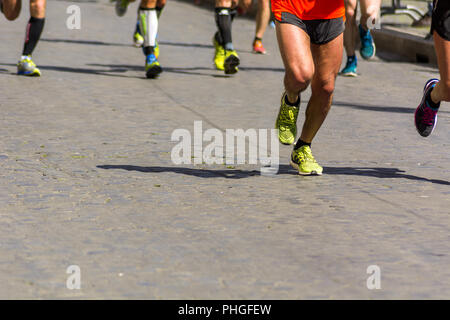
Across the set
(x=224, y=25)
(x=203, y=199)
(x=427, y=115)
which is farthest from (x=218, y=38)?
(x=203, y=199)

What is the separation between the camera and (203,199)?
6.32 meters

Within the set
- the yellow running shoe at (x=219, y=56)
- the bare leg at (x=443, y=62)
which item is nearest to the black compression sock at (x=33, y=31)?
the yellow running shoe at (x=219, y=56)

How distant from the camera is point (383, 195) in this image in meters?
6.55

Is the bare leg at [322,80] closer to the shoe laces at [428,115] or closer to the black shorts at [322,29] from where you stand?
the black shorts at [322,29]

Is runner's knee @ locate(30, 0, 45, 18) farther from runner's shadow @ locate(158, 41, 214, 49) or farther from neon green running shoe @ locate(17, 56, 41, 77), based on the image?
runner's shadow @ locate(158, 41, 214, 49)

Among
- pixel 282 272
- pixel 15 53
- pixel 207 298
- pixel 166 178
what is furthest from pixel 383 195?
pixel 15 53

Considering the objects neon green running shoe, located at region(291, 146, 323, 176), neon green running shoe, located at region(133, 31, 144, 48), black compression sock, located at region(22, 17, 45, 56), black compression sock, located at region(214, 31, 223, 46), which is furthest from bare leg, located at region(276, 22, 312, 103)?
neon green running shoe, located at region(133, 31, 144, 48)

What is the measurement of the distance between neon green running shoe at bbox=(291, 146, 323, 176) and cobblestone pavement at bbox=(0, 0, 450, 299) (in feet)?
0.33

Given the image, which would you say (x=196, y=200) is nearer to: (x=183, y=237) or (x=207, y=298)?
(x=183, y=237)

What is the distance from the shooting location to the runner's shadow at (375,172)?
281 inches

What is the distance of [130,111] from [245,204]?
11.8 feet

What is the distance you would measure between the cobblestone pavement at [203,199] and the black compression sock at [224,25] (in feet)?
1.78

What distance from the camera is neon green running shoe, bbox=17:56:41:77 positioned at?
37.6 ft

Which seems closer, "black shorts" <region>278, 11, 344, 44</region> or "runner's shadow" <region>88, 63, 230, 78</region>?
"black shorts" <region>278, 11, 344, 44</region>
